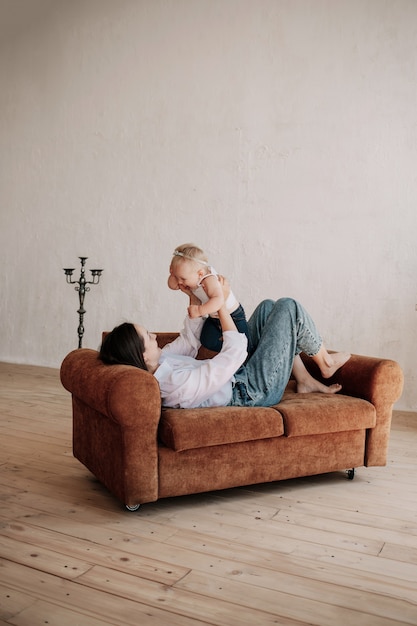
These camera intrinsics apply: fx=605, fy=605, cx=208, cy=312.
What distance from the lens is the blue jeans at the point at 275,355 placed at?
9.30ft

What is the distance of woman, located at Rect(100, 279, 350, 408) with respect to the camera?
2641 millimetres

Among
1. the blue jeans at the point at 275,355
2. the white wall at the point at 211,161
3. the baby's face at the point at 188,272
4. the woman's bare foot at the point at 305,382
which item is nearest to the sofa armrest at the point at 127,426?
the blue jeans at the point at 275,355

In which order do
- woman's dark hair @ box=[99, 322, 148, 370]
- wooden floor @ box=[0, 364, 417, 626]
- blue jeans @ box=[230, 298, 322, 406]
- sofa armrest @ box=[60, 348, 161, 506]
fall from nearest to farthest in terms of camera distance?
wooden floor @ box=[0, 364, 417, 626]
sofa armrest @ box=[60, 348, 161, 506]
woman's dark hair @ box=[99, 322, 148, 370]
blue jeans @ box=[230, 298, 322, 406]

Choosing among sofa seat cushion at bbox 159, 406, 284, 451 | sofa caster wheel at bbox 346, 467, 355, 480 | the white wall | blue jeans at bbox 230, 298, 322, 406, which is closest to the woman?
blue jeans at bbox 230, 298, 322, 406

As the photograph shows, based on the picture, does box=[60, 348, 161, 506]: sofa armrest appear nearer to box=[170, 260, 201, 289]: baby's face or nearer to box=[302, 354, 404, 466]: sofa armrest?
box=[170, 260, 201, 289]: baby's face

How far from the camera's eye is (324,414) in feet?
9.15

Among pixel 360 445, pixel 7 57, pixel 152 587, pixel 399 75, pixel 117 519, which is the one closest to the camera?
pixel 152 587

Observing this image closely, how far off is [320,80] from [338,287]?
1678mm

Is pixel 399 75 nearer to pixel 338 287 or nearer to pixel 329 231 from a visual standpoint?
pixel 329 231

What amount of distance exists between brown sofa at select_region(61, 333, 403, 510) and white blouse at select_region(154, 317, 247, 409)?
0.22ft

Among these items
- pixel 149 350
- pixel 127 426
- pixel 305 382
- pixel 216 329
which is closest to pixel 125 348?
pixel 149 350

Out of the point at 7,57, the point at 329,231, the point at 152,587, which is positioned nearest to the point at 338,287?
the point at 329,231

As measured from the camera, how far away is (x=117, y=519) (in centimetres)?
246

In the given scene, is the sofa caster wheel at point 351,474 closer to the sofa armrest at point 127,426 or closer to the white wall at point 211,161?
the sofa armrest at point 127,426
